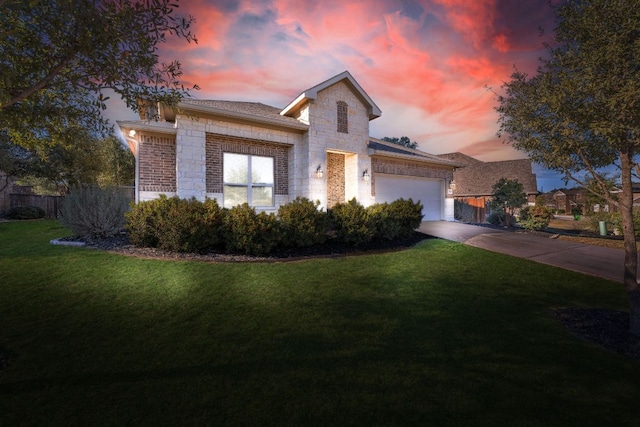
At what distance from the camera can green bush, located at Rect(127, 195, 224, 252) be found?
23.1 ft

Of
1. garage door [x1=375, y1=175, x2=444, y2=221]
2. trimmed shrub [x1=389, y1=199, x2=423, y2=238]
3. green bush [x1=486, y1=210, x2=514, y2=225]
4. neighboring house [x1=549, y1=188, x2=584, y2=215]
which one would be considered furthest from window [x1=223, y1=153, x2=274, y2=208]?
neighboring house [x1=549, y1=188, x2=584, y2=215]

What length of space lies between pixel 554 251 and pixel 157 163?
514 inches

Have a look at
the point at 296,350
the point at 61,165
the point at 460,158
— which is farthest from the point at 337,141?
the point at 460,158

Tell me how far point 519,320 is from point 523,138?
10.5 ft

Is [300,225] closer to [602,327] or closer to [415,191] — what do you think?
[602,327]

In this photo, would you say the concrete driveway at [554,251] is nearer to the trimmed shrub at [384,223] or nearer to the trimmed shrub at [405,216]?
the trimmed shrub at [405,216]

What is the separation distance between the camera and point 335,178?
13.2 metres

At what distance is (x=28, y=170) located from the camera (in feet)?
62.8

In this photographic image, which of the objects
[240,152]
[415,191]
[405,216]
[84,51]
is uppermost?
[240,152]

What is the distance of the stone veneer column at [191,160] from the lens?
934 centimetres

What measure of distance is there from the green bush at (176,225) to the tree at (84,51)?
10.0ft

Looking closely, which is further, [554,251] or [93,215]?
[554,251]

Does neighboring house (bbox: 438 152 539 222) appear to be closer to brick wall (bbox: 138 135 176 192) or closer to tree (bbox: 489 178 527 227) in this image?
tree (bbox: 489 178 527 227)

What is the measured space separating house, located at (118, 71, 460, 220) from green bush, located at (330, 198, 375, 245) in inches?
108
